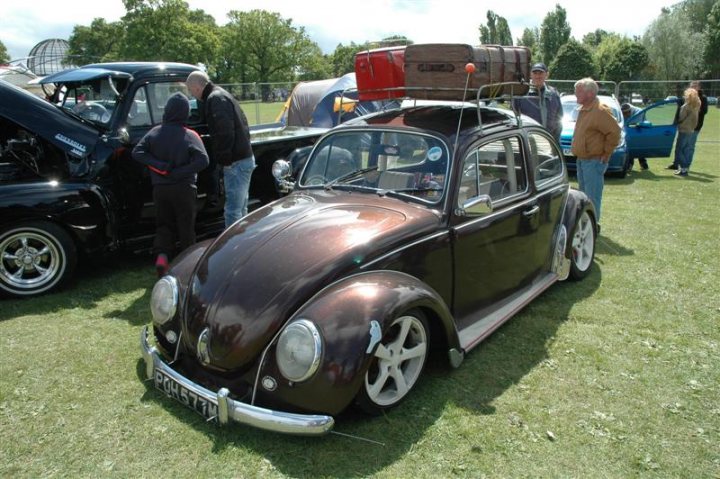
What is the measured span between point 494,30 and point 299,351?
108 metres

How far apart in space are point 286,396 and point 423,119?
2508 mm

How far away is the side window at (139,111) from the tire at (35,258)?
56.0 inches

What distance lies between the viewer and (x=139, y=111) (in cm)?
591

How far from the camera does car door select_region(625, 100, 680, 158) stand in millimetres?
11625

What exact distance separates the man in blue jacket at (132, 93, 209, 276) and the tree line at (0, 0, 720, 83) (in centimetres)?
4699

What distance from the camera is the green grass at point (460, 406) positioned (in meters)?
2.82

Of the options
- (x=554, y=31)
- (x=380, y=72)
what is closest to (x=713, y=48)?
(x=554, y=31)

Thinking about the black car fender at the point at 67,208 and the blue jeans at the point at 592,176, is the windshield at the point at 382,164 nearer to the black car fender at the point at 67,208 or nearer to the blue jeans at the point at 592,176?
the black car fender at the point at 67,208

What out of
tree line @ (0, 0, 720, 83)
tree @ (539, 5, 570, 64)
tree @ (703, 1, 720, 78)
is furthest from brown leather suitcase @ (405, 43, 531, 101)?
tree @ (539, 5, 570, 64)

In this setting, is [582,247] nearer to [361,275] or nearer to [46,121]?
[361,275]

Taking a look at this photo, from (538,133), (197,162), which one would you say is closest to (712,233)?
(538,133)

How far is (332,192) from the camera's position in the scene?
4203 mm

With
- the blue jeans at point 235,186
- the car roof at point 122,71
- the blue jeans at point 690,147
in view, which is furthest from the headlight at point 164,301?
the blue jeans at point 690,147

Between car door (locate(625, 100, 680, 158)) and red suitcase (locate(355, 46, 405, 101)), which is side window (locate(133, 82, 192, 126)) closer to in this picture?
red suitcase (locate(355, 46, 405, 101))
